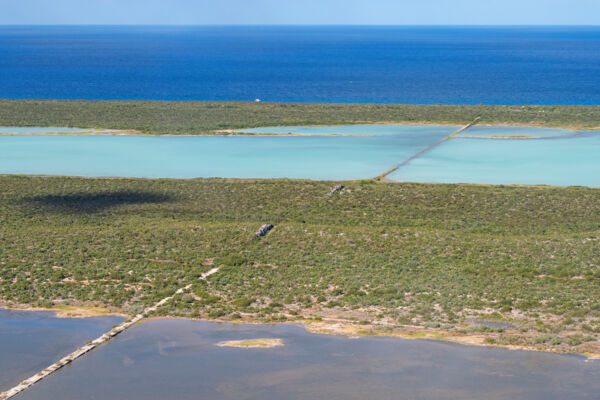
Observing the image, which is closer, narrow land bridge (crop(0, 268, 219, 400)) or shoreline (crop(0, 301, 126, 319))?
narrow land bridge (crop(0, 268, 219, 400))

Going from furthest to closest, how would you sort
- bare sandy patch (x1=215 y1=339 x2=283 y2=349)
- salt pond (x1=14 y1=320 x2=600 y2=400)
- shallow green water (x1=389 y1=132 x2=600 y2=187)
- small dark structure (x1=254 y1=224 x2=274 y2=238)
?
shallow green water (x1=389 y1=132 x2=600 y2=187), small dark structure (x1=254 y1=224 x2=274 y2=238), bare sandy patch (x1=215 y1=339 x2=283 y2=349), salt pond (x1=14 y1=320 x2=600 y2=400)

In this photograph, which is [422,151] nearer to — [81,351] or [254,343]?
[254,343]

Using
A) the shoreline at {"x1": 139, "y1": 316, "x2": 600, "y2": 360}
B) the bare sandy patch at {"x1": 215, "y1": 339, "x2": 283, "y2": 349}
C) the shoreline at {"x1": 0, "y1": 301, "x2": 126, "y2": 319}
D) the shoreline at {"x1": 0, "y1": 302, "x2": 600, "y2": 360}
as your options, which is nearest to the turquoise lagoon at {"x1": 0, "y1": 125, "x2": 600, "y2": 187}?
the shoreline at {"x1": 0, "y1": 301, "x2": 126, "y2": 319}

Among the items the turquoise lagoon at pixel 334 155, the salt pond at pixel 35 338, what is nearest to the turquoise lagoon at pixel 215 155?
the turquoise lagoon at pixel 334 155

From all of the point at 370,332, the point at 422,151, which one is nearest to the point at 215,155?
the point at 422,151

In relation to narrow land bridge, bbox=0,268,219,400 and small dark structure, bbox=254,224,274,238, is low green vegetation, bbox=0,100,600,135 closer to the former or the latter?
small dark structure, bbox=254,224,274,238

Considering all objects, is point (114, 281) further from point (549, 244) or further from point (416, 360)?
point (549, 244)

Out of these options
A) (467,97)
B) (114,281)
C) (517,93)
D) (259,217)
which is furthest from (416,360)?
(517,93)
